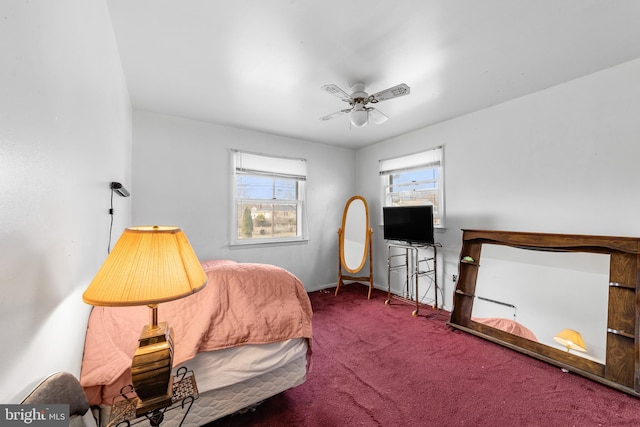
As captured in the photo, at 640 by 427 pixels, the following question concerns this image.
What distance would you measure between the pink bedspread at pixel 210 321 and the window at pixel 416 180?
2.49m

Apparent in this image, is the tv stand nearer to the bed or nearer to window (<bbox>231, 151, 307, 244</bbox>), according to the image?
window (<bbox>231, 151, 307, 244</bbox>)

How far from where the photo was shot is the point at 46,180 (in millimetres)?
754

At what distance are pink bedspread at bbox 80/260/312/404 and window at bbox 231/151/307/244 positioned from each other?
6.38 ft

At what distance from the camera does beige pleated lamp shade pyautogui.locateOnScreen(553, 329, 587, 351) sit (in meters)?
2.12

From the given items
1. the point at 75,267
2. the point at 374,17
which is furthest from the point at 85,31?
the point at 374,17

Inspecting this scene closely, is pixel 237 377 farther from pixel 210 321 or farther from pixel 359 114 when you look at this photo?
pixel 359 114

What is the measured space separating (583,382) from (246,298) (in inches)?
100

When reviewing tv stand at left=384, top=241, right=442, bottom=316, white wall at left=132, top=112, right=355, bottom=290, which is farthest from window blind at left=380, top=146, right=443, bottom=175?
tv stand at left=384, top=241, right=442, bottom=316

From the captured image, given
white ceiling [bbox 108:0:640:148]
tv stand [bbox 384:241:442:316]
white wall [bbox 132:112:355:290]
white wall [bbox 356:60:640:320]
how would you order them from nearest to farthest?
white ceiling [bbox 108:0:640:148] → white wall [bbox 356:60:640:320] → white wall [bbox 132:112:355:290] → tv stand [bbox 384:241:442:316]

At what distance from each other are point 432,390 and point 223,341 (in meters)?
1.53

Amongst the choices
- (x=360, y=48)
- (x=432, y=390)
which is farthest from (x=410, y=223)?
(x=360, y=48)

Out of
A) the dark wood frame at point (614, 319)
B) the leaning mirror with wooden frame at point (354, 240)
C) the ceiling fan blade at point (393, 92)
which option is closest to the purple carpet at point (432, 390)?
the dark wood frame at point (614, 319)

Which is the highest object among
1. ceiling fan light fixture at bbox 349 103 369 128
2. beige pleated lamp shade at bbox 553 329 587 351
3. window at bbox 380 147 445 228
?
ceiling fan light fixture at bbox 349 103 369 128

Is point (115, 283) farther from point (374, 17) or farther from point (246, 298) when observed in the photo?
point (374, 17)
